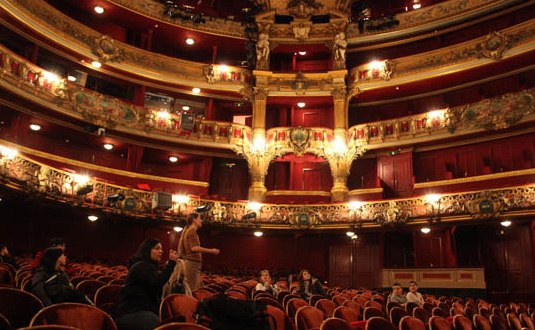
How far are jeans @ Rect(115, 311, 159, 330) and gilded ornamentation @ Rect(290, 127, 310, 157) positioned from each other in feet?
53.6

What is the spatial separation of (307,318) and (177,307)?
1.36m

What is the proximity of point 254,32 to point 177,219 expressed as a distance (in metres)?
9.89

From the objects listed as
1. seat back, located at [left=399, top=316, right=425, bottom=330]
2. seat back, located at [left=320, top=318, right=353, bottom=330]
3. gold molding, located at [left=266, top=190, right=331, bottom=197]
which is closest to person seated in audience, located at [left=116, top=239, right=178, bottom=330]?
seat back, located at [left=320, top=318, right=353, bottom=330]

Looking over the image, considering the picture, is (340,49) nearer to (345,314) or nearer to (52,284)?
(345,314)

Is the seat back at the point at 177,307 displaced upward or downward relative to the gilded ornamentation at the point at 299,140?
downward

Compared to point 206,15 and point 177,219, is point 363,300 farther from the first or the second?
point 206,15

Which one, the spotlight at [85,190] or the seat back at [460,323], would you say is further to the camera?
the spotlight at [85,190]

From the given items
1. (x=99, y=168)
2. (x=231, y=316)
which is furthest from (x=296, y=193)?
(x=231, y=316)

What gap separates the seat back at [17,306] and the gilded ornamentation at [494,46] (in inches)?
707

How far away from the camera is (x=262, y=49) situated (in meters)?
20.8

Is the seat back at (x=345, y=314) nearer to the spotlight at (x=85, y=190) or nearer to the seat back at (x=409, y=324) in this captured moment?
the seat back at (x=409, y=324)

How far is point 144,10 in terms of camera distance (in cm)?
1945

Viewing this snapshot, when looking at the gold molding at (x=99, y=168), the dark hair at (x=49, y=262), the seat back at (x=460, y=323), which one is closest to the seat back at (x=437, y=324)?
the seat back at (x=460, y=323)

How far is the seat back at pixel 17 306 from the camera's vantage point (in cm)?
320
